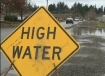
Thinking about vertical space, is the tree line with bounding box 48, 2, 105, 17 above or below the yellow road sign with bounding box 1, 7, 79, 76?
below

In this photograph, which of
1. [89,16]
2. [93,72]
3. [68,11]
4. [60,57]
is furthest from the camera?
[68,11]

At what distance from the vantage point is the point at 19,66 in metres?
5.47

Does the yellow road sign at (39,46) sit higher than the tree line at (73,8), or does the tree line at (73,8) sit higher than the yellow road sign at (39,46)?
the yellow road sign at (39,46)

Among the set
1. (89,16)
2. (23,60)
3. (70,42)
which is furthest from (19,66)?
(89,16)

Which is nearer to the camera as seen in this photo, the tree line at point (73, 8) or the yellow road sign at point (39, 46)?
the yellow road sign at point (39, 46)

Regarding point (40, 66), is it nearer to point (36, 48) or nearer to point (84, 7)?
point (36, 48)

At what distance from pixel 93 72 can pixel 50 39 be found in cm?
419

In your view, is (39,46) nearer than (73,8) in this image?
Yes

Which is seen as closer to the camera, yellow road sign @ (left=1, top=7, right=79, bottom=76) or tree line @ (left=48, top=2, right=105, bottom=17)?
yellow road sign @ (left=1, top=7, right=79, bottom=76)

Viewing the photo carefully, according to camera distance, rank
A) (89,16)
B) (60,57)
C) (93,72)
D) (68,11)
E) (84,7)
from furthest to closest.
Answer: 1. (84,7)
2. (68,11)
3. (89,16)
4. (93,72)
5. (60,57)

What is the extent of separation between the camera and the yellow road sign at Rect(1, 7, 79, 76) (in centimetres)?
538

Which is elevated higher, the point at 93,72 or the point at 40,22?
the point at 40,22

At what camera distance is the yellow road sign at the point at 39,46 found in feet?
17.7

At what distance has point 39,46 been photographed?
5.50 meters
